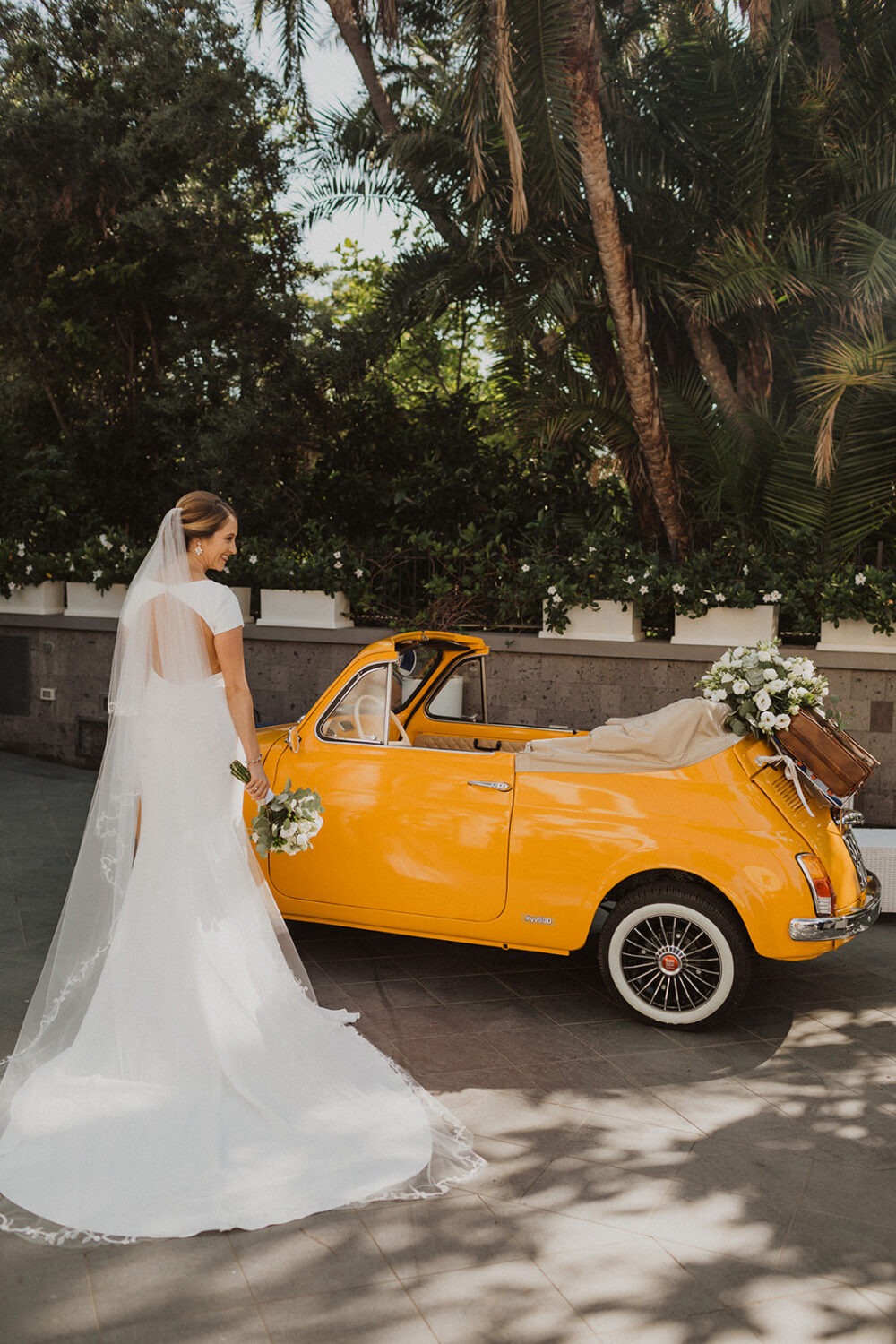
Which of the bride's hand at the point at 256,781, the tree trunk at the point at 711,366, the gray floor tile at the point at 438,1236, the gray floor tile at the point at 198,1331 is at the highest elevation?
the tree trunk at the point at 711,366

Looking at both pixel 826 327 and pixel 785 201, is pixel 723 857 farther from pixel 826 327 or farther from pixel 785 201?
pixel 785 201

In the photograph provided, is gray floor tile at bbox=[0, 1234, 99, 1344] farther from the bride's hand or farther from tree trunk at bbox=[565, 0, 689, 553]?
tree trunk at bbox=[565, 0, 689, 553]

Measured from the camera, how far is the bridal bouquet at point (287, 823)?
4754 mm

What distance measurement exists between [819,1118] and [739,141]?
8.80m

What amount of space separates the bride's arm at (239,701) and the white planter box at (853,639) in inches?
228

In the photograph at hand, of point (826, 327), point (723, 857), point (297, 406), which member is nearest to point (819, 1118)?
point (723, 857)

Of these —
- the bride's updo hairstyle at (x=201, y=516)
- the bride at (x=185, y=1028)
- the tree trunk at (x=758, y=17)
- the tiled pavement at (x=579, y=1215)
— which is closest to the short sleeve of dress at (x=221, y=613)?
the bride at (x=185, y=1028)

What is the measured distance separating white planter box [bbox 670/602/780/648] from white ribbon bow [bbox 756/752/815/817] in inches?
166

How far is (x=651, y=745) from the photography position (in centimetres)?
524

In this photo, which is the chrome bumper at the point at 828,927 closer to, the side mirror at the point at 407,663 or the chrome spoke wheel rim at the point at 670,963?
the chrome spoke wheel rim at the point at 670,963

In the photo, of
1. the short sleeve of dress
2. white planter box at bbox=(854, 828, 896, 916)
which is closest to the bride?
the short sleeve of dress

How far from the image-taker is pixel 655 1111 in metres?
4.24

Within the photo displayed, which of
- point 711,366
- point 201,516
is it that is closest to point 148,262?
point 711,366

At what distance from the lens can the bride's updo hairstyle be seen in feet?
14.7
